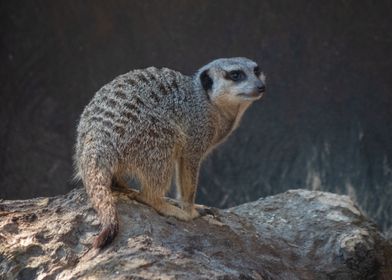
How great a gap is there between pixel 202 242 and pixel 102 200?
404mm

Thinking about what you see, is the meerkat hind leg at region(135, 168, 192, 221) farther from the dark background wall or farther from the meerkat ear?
the dark background wall

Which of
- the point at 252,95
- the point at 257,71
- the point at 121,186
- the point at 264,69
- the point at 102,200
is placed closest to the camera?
the point at 102,200

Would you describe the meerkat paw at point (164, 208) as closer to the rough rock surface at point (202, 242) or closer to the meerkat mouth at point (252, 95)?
the rough rock surface at point (202, 242)

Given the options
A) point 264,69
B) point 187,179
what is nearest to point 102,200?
point 187,179

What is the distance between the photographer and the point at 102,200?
8.41 feet

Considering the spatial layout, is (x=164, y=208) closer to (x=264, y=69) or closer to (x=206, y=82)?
(x=206, y=82)

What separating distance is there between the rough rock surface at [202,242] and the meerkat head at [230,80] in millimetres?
508

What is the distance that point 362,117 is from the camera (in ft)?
13.3

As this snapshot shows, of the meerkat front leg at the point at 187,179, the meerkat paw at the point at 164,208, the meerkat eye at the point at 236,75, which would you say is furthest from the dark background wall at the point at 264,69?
the meerkat paw at the point at 164,208

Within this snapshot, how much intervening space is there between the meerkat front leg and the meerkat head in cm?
32

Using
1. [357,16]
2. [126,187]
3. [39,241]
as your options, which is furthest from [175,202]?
[357,16]

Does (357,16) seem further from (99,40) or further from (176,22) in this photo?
(99,40)

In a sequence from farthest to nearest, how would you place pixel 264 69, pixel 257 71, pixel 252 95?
pixel 264 69 → pixel 257 71 → pixel 252 95

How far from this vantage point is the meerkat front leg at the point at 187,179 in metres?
2.98
